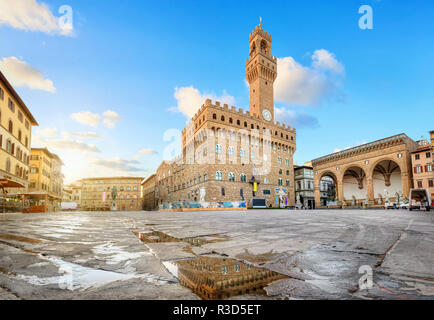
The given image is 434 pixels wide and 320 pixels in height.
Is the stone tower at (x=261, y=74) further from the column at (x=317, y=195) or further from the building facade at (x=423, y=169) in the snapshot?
the building facade at (x=423, y=169)

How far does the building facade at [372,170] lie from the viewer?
3111cm

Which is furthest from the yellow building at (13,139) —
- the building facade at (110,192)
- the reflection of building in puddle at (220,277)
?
Answer: the building facade at (110,192)

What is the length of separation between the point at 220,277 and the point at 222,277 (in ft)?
0.04

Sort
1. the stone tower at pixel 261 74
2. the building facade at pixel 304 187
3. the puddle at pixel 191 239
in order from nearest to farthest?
the puddle at pixel 191 239
the stone tower at pixel 261 74
the building facade at pixel 304 187

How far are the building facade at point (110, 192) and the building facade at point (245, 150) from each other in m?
37.8

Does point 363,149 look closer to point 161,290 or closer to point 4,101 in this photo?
point 161,290

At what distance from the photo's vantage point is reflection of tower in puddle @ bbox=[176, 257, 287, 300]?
3.70ft

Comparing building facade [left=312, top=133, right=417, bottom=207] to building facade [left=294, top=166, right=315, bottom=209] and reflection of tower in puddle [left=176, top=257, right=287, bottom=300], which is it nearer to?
building facade [left=294, top=166, right=315, bottom=209]

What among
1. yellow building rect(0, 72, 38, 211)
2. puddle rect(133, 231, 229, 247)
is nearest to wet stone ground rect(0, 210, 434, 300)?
puddle rect(133, 231, 229, 247)

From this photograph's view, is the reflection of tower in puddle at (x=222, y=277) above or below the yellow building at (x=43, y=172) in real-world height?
below

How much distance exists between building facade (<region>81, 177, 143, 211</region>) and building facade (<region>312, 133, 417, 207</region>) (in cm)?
6154

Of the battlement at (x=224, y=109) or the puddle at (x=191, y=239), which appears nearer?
the puddle at (x=191, y=239)
